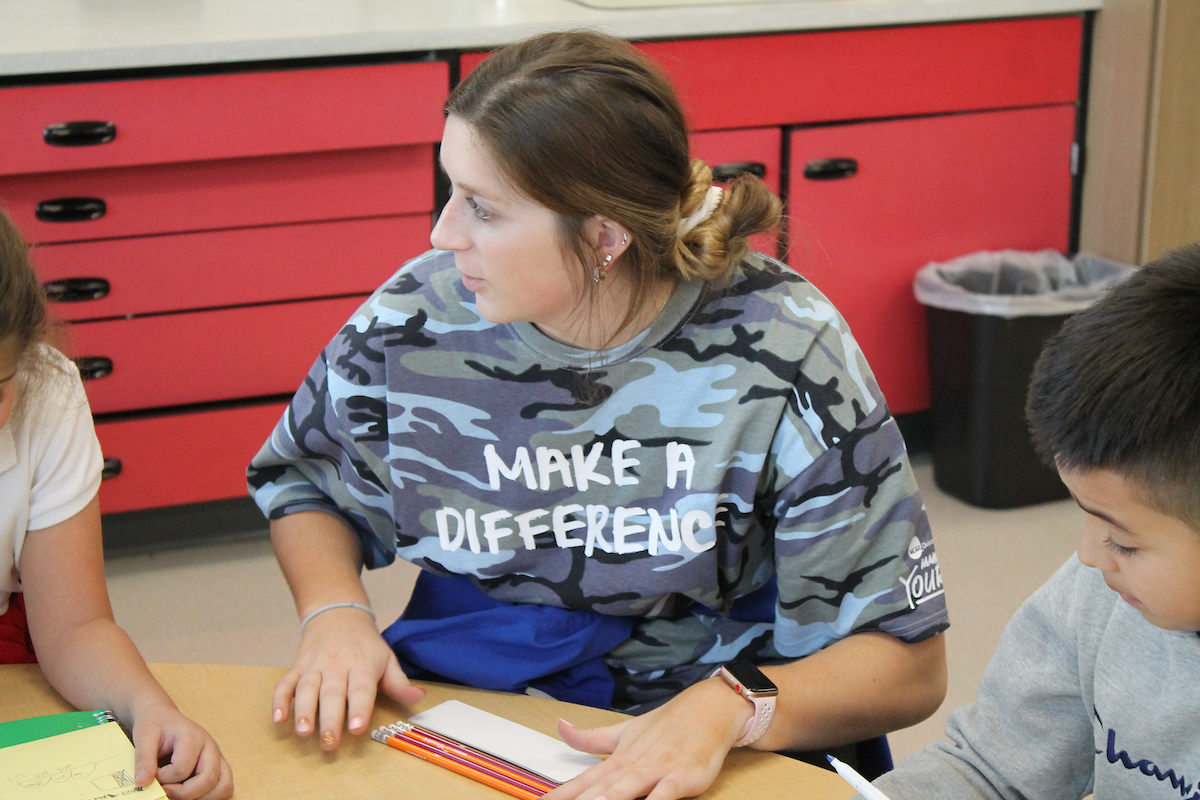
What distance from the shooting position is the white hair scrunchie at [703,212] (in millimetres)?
1084

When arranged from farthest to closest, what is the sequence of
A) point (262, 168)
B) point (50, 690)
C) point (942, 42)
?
point (942, 42), point (262, 168), point (50, 690)

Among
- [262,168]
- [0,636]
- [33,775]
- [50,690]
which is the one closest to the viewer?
[33,775]

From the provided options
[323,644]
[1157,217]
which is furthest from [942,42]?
Result: [323,644]

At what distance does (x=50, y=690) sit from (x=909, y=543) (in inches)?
27.4

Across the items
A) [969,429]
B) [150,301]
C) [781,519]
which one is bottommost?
[969,429]

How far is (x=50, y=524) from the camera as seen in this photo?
1053mm

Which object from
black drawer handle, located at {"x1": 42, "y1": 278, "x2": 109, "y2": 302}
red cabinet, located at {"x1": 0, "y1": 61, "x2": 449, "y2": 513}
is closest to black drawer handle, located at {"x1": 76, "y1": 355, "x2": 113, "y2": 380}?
red cabinet, located at {"x1": 0, "y1": 61, "x2": 449, "y2": 513}

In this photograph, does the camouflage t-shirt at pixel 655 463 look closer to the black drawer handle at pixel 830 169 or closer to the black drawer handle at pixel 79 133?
the black drawer handle at pixel 79 133

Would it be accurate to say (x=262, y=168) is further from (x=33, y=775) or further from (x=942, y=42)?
(x=33, y=775)

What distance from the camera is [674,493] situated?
1.05m

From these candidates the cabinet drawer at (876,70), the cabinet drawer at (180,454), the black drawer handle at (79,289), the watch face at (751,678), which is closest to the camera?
the watch face at (751,678)

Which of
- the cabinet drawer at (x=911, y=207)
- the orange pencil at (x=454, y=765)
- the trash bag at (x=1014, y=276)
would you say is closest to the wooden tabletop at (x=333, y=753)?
the orange pencil at (x=454, y=765)

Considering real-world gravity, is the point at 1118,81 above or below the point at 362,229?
above

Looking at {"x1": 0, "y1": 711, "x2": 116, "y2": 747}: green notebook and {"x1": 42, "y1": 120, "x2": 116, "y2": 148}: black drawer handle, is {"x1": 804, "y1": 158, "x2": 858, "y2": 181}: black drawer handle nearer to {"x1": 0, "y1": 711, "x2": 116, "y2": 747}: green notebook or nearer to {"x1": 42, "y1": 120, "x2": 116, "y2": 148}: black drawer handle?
{"x1": 42, "y1": 120, "x2": 116, "y2": 148}: black drawer handle
